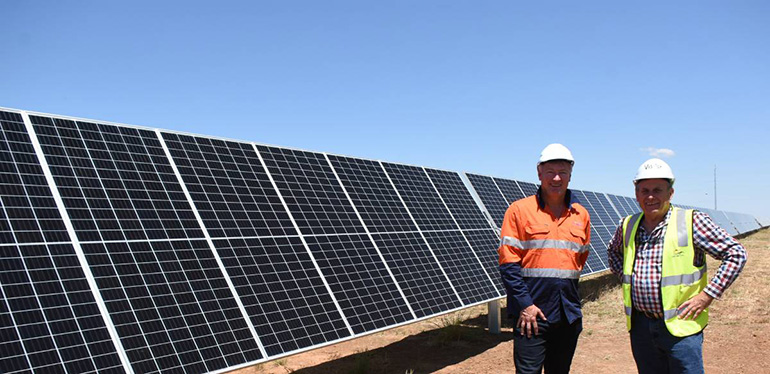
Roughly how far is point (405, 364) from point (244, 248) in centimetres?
386

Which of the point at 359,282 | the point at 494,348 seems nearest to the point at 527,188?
the point at 494,348

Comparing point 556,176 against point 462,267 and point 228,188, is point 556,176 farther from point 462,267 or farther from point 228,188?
point 462,267

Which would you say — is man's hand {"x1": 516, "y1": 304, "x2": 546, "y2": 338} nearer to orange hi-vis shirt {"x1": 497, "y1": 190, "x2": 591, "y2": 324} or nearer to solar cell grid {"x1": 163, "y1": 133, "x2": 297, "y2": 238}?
orange hi-vis shirt {"x1": 497, "y1": 190, "x2": 591, "y2": 324}

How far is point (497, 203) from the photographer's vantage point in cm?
1480

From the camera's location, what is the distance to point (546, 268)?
4.72m

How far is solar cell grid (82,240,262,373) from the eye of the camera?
19.2ft

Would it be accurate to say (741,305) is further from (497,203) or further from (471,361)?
(471,361)

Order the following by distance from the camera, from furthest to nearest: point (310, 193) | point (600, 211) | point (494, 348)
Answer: point (600, 211)
point (494, 348)
point (310, 193)

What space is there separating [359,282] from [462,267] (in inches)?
118

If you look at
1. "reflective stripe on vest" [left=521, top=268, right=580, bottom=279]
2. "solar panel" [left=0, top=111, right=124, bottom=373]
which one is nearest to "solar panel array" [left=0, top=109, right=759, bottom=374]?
"solar panel" [left=0, top=111, right=124, bottom=373]

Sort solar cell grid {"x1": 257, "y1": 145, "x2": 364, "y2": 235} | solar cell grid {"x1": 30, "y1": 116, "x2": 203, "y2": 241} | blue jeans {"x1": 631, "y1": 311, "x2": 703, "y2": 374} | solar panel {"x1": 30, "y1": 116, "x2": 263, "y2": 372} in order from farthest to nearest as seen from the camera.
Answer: solar cell grid {"x1": 257, "y1": 145, "x2": 364, "y2": 235}, solar cell grid {"x1": 30, "y1": 116, "x2": 203, "y2": 241}, solar panel {"x1": 30, "y1": 116, "x2": 263, "y2": 372}, blue jeans {"x1": 631, "y1": 311, "x2": 703, "y2": 374}

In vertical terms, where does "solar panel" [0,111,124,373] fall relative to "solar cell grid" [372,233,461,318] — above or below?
above

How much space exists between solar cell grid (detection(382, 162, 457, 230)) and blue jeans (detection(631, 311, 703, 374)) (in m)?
6.81

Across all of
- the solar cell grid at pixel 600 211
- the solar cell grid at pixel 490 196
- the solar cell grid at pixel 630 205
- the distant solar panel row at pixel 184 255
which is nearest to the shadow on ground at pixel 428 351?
the distant solar panel row at pixel 184 255
